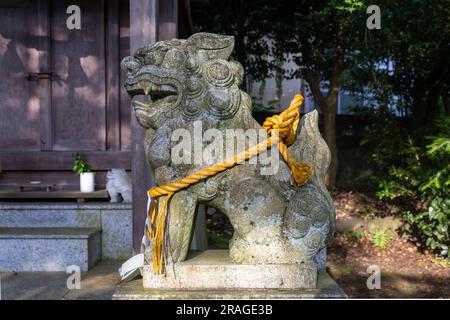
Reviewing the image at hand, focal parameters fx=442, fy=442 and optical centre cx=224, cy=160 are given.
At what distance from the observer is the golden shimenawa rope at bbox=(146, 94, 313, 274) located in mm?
1925

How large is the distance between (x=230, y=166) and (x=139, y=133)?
1929 mm

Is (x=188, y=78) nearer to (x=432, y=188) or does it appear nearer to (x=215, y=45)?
(x=215, y=45)

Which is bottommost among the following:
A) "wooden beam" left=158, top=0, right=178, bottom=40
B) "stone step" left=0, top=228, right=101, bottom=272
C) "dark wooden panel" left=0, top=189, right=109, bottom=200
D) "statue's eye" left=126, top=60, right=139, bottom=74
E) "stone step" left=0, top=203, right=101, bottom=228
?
Result: "stone step" left=0, top=228, right=101, bottom=272

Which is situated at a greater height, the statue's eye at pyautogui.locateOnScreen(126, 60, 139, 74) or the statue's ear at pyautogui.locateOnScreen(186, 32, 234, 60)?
the statue's ear at pyautogui.locateOnScreen(186, 32, 234, 60)

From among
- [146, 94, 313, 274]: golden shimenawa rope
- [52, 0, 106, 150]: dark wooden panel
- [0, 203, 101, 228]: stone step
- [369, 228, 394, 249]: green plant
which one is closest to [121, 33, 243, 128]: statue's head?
[146, 94, 313, 274]: golden shimenawa rope

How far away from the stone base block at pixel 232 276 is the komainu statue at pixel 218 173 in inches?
1.6

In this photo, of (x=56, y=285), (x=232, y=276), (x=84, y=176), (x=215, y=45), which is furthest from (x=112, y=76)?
(x=232, y=276)

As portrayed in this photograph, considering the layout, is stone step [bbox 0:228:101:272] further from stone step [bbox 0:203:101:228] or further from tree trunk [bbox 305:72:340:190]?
tree trunk [bbox 305:72:340:190]

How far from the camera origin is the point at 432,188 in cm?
434

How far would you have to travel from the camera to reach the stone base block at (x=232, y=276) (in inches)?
76.7

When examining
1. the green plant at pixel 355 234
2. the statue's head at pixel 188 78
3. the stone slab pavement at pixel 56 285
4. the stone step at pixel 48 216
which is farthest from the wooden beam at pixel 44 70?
the green plant at pixel 355 234

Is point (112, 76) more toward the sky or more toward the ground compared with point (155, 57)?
more toward the sky

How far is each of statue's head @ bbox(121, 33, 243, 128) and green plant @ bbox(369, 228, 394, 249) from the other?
357 centimetres

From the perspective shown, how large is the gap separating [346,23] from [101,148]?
312 cm
